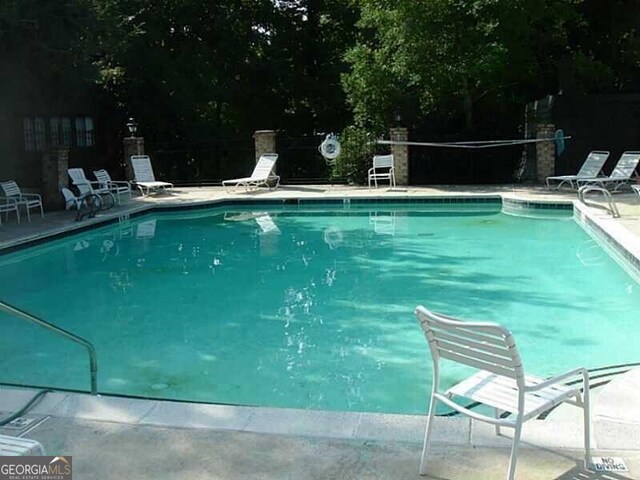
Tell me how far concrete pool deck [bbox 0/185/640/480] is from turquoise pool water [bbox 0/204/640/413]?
1.11m

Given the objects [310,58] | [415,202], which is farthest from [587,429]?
[310,58]

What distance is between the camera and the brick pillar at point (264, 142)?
16.9 metres

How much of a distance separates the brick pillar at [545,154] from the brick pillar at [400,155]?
111 inches

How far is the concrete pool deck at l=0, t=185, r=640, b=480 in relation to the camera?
309cm

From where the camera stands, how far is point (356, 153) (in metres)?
16.4

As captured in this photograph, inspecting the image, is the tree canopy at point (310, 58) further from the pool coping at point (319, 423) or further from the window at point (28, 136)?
the pool coping at point (319, 423)

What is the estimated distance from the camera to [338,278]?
845cm

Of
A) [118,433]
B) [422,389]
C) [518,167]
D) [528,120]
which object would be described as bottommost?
[422,389]

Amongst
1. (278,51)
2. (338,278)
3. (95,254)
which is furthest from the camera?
(278,51)

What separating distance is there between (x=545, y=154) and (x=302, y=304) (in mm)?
9960

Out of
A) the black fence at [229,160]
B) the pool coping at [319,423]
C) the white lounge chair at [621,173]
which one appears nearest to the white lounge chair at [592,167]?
the white lounge chair at [621,173]

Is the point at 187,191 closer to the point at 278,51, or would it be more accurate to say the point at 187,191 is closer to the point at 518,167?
the point at 278,51

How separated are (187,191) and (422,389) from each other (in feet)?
40.2

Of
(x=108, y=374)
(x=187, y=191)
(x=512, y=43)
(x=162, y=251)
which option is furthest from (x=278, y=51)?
(x=108, y=374)
